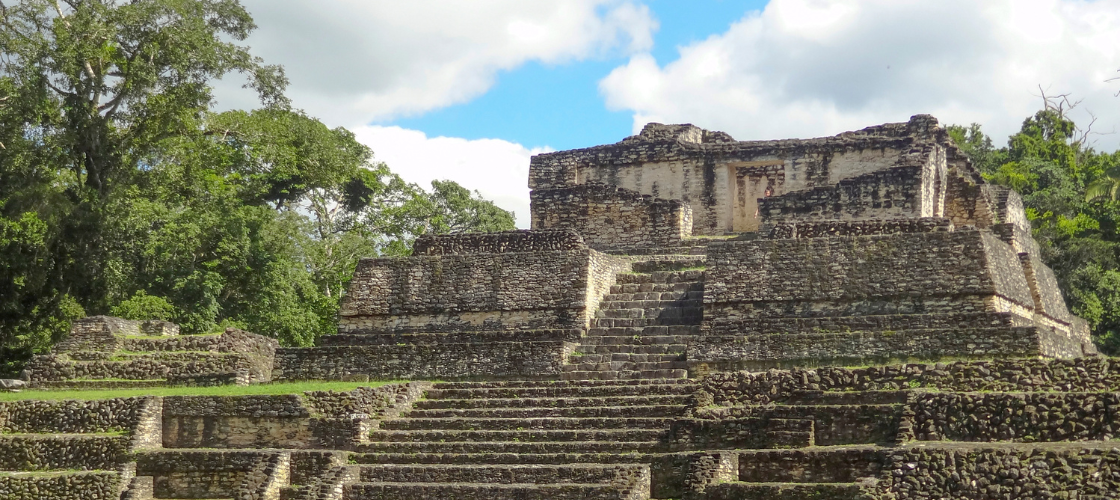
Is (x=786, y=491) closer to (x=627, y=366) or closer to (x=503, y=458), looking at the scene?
(x=503, y=458)

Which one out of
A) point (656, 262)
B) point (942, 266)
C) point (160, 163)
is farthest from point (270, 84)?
point (942, 266)

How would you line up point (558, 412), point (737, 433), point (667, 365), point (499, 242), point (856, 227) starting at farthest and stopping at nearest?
point (499, 242)
point (856, 227)
point (667, 365)
point (558, 412)
point (737, 433)

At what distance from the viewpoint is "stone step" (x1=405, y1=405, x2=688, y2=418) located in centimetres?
1561

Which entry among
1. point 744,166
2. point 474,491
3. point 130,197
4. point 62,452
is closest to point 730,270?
point 474,491

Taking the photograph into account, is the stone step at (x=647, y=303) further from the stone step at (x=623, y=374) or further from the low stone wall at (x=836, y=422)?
the low stone wall at (x=836, y=422)

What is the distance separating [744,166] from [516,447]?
10311 millimetres

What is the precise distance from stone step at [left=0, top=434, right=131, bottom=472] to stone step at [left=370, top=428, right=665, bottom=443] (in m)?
3.38

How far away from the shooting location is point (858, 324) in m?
16.7

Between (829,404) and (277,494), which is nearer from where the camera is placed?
Answer: (829,404)

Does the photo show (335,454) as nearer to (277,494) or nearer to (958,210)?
(277,494)

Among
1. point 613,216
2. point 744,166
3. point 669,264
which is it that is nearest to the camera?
point 669,264

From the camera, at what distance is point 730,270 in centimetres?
1853

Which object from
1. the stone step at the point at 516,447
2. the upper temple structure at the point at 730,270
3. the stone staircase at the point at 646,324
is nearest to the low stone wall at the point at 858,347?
the upper temple structure at the point at 730,270

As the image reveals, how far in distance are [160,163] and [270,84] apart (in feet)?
9.37
